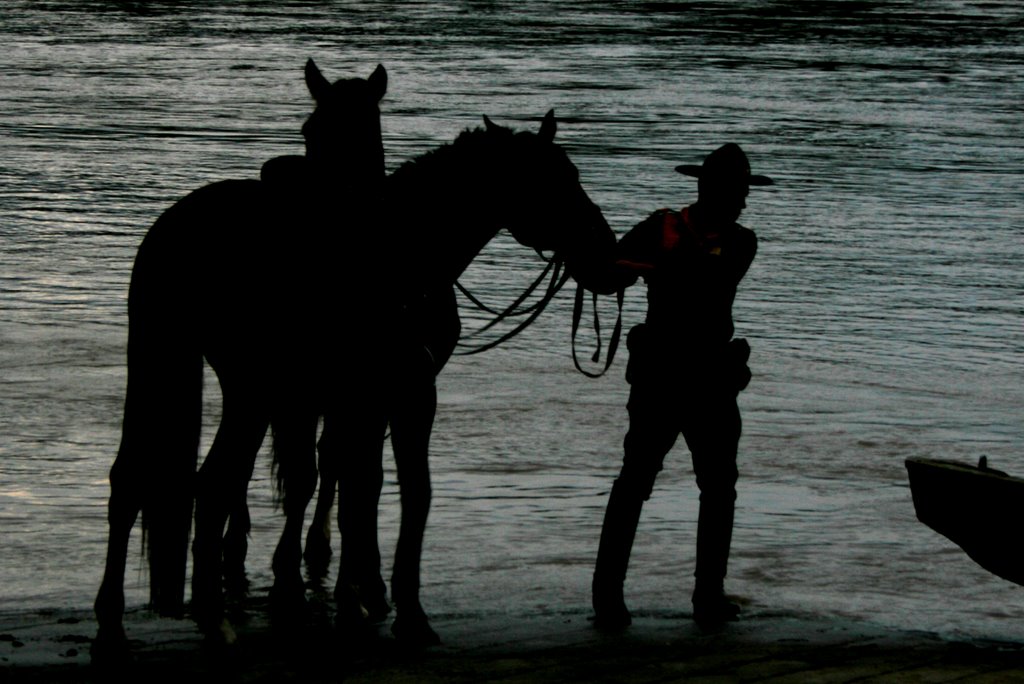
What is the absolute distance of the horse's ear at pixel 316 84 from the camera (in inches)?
273

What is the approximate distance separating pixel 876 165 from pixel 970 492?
685 inches

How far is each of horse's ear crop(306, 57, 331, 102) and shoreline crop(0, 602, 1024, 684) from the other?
6.54 feet

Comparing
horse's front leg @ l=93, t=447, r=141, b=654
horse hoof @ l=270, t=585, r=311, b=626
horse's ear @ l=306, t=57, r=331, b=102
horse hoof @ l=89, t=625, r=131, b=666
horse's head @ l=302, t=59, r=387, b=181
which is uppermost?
horse's ear @ l=306, t=57, r=331, b=102

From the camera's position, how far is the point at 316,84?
6.98m

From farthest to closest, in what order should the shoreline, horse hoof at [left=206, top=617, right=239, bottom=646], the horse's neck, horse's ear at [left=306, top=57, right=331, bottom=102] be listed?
the horse's neck
horse's ear at [left=306, top=57, right=331, bottom=102]
horse hoof at [left=206, top=617, right=239, bottom=646]
the shoreline

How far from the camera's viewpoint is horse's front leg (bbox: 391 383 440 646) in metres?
7.06

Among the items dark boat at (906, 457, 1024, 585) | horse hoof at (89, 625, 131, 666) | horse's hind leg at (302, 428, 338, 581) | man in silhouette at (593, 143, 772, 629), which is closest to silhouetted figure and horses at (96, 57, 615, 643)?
horse hoof at (89, 625, 131, 666)

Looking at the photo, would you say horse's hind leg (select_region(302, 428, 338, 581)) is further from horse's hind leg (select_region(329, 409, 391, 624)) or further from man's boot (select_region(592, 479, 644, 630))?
man's boot (select_region(592, 479, 644, 630))

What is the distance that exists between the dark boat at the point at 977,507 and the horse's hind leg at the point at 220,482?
2481 millimetres

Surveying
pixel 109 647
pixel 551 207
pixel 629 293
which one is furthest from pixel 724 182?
pixel 629 293

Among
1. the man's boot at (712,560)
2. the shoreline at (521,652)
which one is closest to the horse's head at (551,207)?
the man's boot at (712,560)

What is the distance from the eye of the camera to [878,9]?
51.1 m

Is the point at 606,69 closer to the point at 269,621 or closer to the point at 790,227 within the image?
the point at 790,227

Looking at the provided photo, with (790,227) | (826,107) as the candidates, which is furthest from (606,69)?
(790,227)
